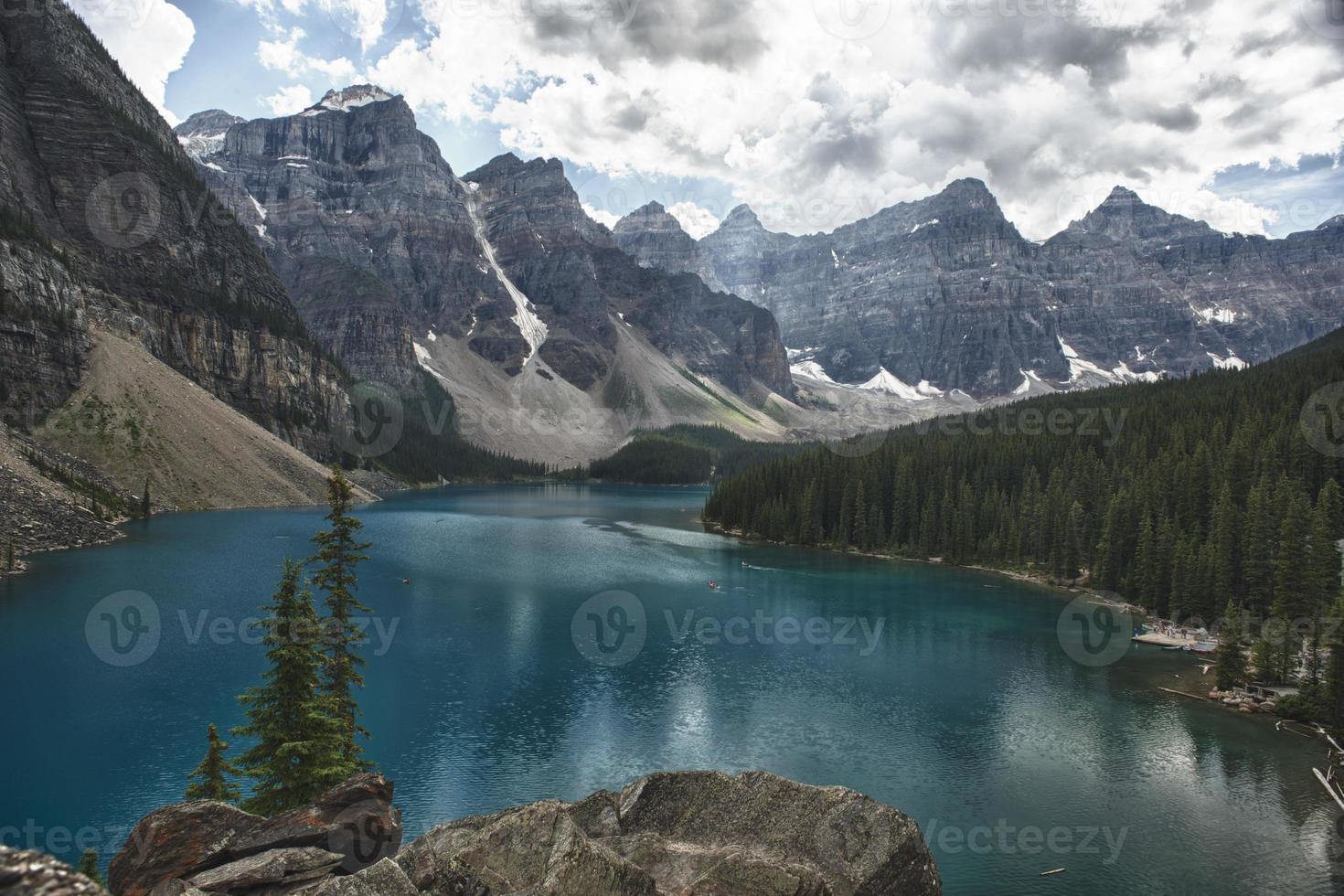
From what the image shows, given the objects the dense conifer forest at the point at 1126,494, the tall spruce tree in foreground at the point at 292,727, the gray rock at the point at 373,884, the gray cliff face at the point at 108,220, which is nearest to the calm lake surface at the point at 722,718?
the tall spruce tree in foreground at the point at 292,727

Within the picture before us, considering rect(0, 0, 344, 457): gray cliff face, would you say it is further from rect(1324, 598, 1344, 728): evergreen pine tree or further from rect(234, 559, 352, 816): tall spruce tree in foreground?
rect(1324, 598, 1344, 728): evergreen pine tree

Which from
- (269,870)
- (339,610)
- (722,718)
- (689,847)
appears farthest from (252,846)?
(722,718)

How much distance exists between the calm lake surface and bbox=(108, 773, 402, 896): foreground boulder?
57.6 feet

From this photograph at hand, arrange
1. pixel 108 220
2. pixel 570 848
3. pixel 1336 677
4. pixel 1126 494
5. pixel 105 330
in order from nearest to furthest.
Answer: pixel 570 848 < pixel 1336 677 < pixel 1126 494 < pixel 105 330 < pixel 108 220

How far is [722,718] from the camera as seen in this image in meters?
45.2

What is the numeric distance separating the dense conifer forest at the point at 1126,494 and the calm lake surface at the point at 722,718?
1277cm

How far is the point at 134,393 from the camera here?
129375 mm

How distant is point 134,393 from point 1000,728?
143m

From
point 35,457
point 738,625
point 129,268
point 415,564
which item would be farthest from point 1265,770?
point 129,268

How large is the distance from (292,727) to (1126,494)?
9538 centimetres

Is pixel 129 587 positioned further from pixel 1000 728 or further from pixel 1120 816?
pixel 1120 816

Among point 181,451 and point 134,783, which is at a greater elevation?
point 181,451

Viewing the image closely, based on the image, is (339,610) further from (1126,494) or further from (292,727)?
(1126,494)

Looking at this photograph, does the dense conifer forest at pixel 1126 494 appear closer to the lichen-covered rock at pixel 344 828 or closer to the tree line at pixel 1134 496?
the tree line at pixel 1134 496
